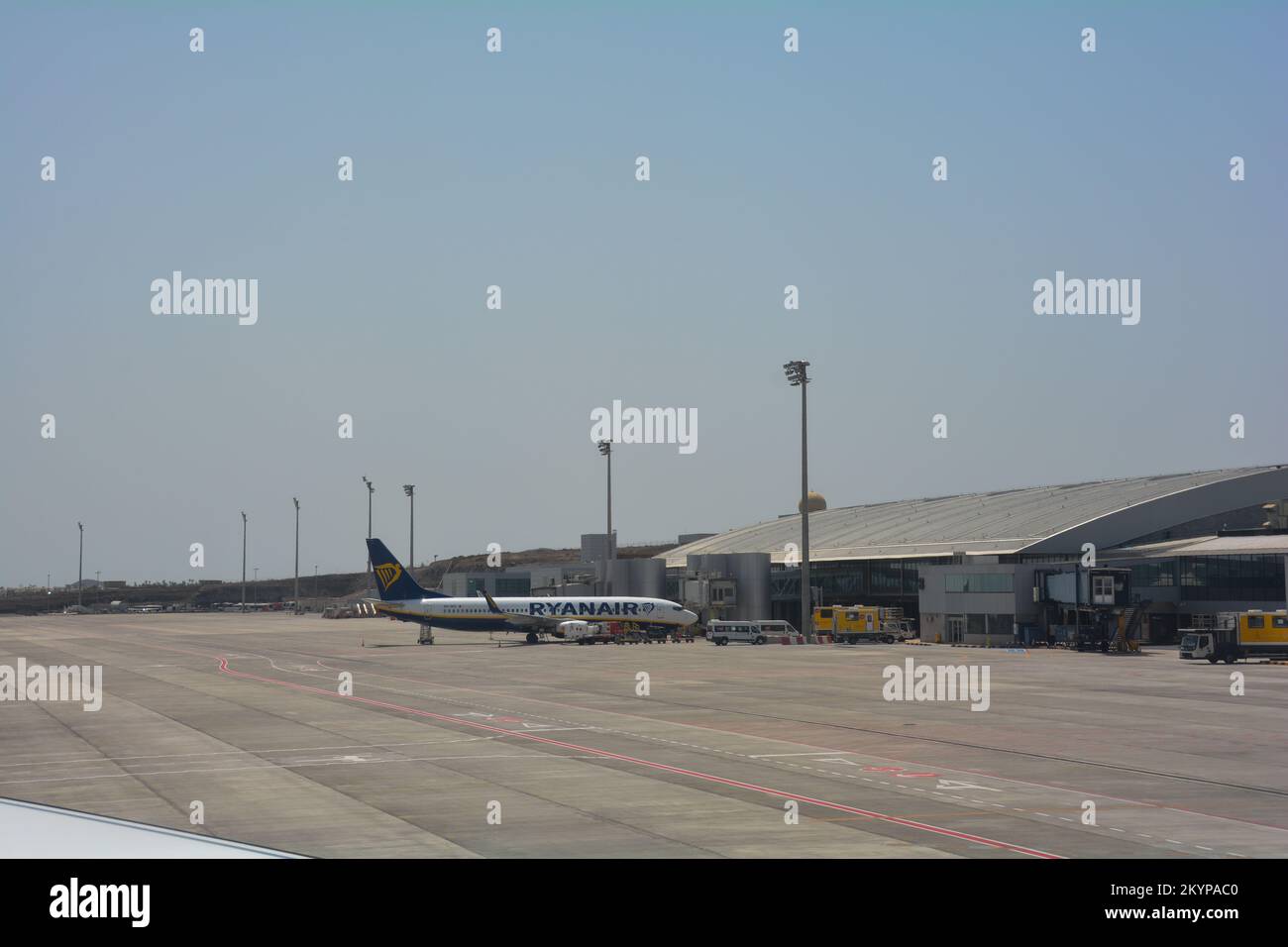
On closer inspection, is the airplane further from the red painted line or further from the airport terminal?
the red painted line

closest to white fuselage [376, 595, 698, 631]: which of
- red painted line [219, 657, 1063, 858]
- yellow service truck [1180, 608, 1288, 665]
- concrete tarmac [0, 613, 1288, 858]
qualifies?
concrete tarmac [0, 613, 1288, 858]

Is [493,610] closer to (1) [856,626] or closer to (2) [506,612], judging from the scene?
(2) [506,612]

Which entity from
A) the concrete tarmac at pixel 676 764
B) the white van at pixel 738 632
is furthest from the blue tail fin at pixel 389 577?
the concrete tarmac at pixel 676 764

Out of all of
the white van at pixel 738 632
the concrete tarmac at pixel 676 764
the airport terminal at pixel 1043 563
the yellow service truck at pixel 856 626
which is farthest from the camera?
the yellow service truck at pixel 856 626

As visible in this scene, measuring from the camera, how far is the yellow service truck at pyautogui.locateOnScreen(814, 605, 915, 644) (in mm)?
101750

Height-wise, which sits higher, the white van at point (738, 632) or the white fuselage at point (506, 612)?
the white fuselage at point (506, 612)

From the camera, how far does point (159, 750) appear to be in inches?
1335

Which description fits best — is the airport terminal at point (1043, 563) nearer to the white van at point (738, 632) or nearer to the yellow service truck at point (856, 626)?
the yellow service truck at point (856, 626)

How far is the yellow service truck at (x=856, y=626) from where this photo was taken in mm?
101750

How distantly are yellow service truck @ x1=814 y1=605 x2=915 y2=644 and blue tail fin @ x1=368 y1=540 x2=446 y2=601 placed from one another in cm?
3449

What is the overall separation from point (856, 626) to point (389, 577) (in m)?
39.1
